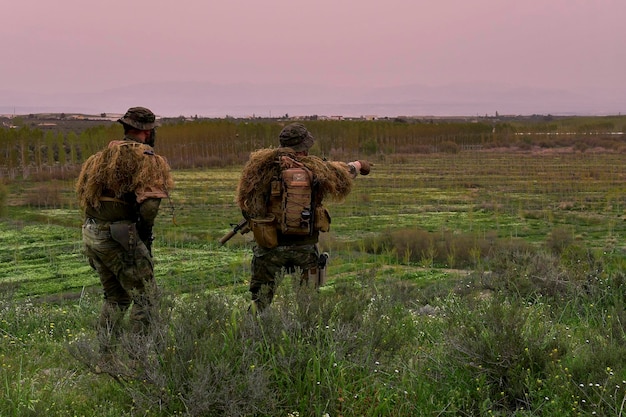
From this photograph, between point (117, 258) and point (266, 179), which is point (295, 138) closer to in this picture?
point (266, 179)

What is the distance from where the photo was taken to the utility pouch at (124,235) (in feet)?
13.6

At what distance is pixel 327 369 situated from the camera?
3010 millimetres

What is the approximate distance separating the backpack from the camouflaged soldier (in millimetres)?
780

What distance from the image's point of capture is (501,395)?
10.0 ft

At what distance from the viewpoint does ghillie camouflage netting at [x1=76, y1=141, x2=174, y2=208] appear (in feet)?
13.5

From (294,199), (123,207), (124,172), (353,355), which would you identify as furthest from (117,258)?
(353,355)

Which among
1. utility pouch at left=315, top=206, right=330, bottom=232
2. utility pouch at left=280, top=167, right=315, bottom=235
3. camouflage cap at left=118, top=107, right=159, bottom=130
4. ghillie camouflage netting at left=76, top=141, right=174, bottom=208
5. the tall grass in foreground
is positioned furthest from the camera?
utility pouch at left=315, top=206, right=330, bottom=232

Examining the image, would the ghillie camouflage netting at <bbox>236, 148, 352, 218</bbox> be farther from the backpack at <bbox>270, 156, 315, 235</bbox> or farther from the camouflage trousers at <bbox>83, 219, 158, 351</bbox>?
the camouflage trousers at <bbox>83, 219, 158, 351</bbox>

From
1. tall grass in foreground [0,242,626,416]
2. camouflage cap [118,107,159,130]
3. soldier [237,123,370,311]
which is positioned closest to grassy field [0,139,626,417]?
tall grass in foreground [0,242,626,416]

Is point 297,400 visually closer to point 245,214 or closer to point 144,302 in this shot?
point 144,302

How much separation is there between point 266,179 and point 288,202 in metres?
0.24

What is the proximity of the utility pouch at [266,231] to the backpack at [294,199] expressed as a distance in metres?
0.06

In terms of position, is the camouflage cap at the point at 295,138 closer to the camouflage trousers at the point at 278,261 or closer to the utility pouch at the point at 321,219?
the utility pouch at the point at 321,219

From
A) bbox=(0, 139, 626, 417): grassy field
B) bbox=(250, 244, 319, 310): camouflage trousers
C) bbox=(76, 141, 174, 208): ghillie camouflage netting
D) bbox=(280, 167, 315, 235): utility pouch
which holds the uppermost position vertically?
bbox=(76, 141, 174, 208): ghillie camouflage netting
